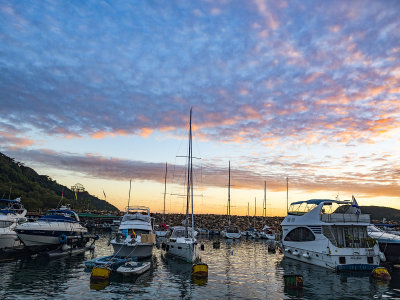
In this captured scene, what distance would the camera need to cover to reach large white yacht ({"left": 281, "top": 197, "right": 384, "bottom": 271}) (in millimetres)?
27734

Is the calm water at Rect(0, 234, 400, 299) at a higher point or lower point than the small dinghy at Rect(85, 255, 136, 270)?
lower

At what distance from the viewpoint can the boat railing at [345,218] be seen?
98.2ft

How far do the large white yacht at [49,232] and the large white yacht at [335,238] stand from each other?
91.5 ft

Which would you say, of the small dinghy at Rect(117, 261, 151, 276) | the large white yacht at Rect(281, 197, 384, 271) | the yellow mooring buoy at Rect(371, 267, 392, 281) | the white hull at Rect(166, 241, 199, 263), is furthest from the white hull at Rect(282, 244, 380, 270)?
the small dinghy at Rect(117, 261, 151, 276)

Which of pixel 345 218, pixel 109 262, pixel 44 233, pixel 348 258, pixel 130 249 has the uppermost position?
pixel 345 218

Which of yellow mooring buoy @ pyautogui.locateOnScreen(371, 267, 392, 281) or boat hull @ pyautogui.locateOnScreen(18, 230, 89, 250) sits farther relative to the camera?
boat hull @ pyautogui.locateOnScreen(18, 230, 89, 250)

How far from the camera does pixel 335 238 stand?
29266 millimetres

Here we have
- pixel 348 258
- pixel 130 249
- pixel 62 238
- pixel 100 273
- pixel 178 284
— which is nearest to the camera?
pixel 100 273

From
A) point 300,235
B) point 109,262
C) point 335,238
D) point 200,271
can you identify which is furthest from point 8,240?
point 335,238

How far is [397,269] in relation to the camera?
30.8 m

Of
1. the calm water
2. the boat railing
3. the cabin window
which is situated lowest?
the calm water

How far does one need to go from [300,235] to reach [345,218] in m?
5.76

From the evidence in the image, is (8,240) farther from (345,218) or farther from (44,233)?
(345,218)

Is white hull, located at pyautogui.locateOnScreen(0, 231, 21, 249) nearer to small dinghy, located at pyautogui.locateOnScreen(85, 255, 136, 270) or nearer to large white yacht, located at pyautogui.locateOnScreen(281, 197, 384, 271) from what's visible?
small dinghy, located at pyautogui.locateOnScreen(85, 255, 136, 270)
